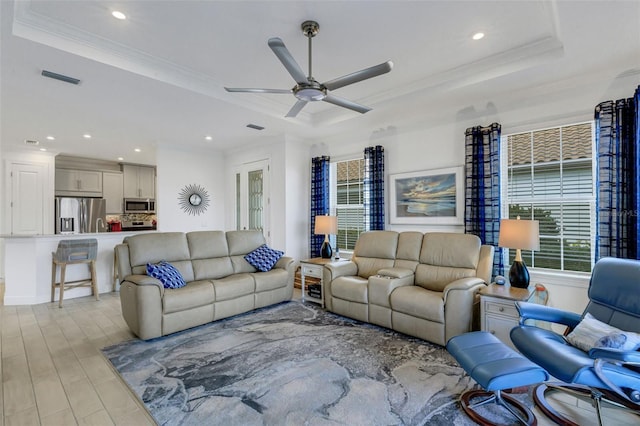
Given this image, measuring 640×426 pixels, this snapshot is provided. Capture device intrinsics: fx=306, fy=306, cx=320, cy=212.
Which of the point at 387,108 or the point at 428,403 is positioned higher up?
the point at 387,108

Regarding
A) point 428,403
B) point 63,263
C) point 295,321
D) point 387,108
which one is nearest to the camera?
point 428,403

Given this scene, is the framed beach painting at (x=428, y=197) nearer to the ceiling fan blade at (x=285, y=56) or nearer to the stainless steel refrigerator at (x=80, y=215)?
the ceiling fan blade at (x=285, y=56)

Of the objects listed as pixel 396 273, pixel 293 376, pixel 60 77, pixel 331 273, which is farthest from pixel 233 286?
pixel 60 77

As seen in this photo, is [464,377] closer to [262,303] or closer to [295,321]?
[295,321]

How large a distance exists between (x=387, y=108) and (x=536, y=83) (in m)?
1.62

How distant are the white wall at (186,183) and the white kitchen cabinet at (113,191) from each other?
2.60 m

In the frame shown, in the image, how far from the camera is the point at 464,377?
8.05ft

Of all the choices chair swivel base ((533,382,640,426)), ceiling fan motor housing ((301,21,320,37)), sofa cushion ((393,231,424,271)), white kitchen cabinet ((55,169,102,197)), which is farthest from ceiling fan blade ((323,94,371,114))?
white kitchen cabinet ((55,169,102,197))

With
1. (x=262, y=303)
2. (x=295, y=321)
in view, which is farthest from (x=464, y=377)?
(x=262, y=303)

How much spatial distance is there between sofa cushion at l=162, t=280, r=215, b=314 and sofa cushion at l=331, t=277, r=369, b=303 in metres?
1.52

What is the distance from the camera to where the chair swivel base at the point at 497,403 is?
193cm

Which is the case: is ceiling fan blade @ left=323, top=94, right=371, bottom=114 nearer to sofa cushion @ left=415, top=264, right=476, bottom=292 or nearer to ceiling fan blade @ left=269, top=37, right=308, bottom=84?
ceiling fan blade @ left=269, top=37, right=308, bottom=84

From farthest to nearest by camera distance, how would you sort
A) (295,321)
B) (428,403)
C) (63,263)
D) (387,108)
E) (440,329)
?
(63,263)
(387,108)
(295,321)
(440,329)
(428,403)

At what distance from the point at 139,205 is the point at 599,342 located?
8.90 meters
